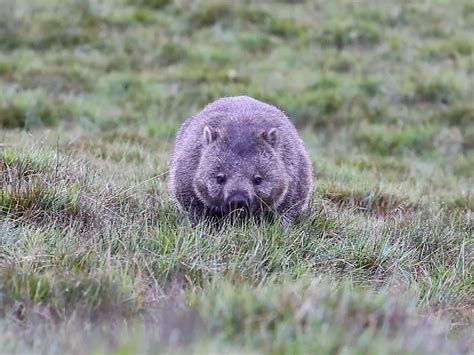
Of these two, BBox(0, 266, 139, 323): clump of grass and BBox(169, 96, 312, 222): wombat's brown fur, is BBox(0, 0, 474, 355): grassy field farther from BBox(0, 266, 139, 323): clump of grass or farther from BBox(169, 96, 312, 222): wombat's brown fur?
BBox(169, 96, 312, 222): wombat's brown fur

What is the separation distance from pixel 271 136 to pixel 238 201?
2.18ft

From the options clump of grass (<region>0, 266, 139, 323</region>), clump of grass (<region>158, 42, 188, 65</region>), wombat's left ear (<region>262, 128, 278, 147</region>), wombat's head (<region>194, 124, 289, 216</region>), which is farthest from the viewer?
clump of grass (<region>158, 42, 188, 65</region>)

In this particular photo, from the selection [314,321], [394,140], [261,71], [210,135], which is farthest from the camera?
[261,71]

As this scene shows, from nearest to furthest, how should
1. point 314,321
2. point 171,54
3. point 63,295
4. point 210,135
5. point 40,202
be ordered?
point 314,321, point 63,295, point 40,202, point 210,135, point 171,54

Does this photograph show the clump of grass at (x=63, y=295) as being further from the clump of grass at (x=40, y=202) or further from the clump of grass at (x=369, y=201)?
the clump of grass at (x=369, y=201)

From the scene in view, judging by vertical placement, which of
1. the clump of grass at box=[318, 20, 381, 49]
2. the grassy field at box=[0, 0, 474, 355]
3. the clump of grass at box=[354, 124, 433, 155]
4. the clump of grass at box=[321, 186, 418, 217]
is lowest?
the clump of grass at box=[354, 124, 433, 155]

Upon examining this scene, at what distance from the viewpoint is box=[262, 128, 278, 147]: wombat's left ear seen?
17.3ft

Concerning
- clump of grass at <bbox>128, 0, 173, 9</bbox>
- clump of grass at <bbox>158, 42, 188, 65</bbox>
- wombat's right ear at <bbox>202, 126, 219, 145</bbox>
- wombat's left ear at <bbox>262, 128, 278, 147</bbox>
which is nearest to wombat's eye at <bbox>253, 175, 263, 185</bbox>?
wombat's left ear at <bbox>262, 128, 278, 147</bbox>

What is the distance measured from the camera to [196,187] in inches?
206

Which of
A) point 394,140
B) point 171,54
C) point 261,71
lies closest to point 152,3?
point 171,54

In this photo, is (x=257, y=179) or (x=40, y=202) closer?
(x=40, y=202)

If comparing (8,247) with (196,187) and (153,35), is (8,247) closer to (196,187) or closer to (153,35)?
(196,187)

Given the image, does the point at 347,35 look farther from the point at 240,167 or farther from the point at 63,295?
the point at 63,295

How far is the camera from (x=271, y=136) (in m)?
5.30
